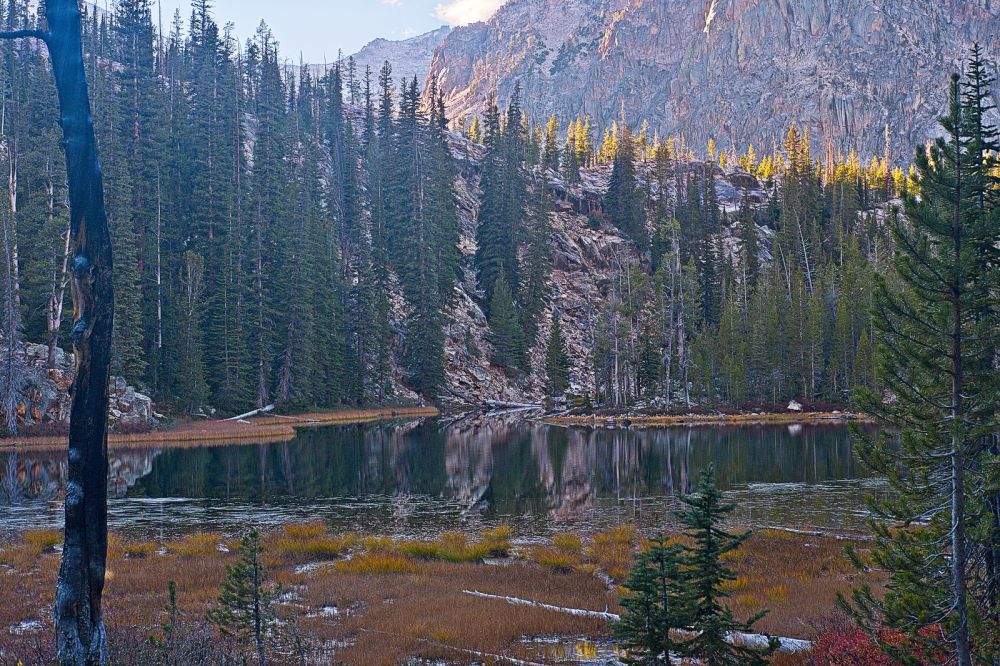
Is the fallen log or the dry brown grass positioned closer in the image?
the dry brown grass

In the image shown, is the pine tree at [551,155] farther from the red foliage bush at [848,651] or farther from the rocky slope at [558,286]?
the red foliage bush at [848,651]

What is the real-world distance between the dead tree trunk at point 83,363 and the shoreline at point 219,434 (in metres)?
49.2

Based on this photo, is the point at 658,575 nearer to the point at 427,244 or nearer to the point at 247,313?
the point at 247,313

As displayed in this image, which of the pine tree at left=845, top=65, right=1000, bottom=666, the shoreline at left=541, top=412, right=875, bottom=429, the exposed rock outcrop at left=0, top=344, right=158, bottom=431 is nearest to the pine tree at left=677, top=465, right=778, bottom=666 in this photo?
the pine tree at left=845, top=65, right=1000, bottom=666

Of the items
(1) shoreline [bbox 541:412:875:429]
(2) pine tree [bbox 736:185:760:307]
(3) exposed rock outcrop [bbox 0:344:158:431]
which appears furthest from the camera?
(2) pine tree [bbox 736:185:760:307]

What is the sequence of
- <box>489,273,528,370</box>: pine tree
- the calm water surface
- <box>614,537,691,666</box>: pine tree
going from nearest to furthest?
<box>614,537,691,666</box>: pine tree < the calm water surface < <box>489,273,528,370</box>: pine tree

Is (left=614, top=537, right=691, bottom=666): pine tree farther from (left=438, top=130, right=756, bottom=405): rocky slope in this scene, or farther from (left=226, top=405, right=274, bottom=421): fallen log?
(left=438, top=130, right=756, bottom=405): rocky slope

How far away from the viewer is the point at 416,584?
19.1 meters

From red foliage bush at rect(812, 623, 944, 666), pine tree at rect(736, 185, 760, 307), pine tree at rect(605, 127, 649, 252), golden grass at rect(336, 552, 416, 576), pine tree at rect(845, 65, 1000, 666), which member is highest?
pine tree at rect(605, 127, 649, 252)

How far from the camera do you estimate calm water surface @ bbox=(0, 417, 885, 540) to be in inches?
1169

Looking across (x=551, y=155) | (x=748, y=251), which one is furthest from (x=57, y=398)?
(x=551, y=155)

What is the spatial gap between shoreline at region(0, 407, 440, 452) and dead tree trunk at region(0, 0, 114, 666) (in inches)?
1939

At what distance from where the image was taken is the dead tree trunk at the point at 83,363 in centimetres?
778

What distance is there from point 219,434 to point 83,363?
5698 centimetres
